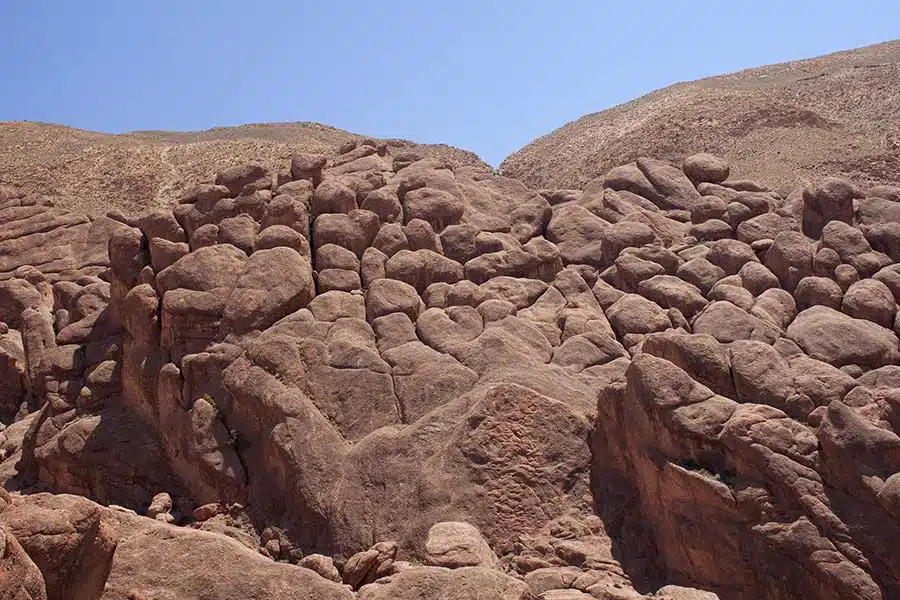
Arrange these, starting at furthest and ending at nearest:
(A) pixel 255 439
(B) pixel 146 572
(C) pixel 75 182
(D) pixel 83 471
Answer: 1. (C) pixel 75 182
2. (D) pixel 83 471
3. (A) pixel 255 439
4. (B) pixel 146 572

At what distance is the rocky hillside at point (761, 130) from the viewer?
4412 cm

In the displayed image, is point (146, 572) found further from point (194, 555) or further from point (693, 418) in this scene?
point (693, 418)

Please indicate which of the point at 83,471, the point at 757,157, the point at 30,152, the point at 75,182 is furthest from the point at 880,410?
the point at 30,152

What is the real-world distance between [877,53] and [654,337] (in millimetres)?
53905

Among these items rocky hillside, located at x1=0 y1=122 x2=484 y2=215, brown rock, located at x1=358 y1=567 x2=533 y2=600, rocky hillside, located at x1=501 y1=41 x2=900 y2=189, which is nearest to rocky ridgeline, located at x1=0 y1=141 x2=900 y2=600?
brown rock, located at x1=358 y1=567 x2=533 y2=600

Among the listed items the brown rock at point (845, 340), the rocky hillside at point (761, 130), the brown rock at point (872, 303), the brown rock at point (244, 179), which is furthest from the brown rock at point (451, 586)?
the rocky hillside at point (761, 130)

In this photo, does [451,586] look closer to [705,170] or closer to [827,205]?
[827,205]

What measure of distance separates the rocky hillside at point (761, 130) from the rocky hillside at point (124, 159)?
18.3 ft

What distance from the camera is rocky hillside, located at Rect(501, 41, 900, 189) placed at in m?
44.1

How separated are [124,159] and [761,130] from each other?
33140 millimetres

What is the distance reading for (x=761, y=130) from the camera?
50938 millimetres

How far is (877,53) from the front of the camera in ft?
229

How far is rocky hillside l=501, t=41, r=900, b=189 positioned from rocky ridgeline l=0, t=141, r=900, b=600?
1377 centimetres

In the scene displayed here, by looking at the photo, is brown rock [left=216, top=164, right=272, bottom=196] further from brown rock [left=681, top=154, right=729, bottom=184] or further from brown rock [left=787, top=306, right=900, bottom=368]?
brown rock [left=787, top=306, right=900, bottom=368]
